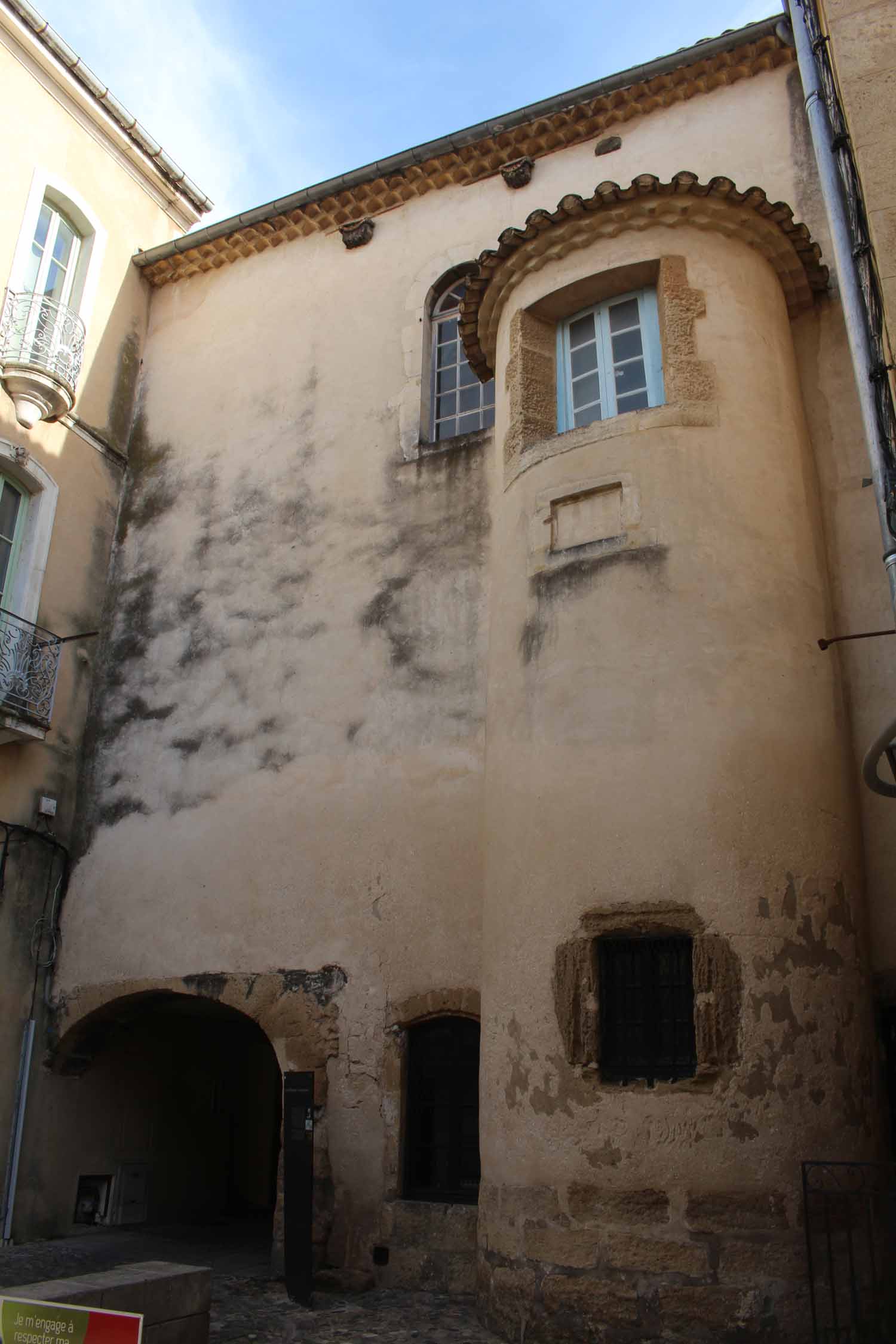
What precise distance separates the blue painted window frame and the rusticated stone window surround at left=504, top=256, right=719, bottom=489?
5 cm

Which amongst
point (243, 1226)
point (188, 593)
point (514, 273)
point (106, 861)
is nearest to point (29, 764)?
A: point (106, 861)

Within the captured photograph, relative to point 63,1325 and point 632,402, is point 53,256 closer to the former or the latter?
point 632,402

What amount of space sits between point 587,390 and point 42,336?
5.68m

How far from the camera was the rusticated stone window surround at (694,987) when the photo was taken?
5832mm

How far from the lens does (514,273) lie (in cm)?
851

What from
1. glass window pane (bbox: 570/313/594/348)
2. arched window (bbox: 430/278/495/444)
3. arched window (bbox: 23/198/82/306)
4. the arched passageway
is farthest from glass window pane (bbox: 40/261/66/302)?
the arched passageway

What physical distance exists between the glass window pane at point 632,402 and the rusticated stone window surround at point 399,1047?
4.11 m

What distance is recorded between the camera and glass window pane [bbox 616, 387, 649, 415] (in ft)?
25.4

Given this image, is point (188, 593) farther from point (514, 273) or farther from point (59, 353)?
point (514, 273)

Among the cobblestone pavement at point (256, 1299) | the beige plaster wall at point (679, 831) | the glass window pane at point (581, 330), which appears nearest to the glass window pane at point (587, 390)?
the glass window pane at point (581, 330)

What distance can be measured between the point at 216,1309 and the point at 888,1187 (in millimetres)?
3995

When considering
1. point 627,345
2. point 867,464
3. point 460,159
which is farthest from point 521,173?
point 867,464

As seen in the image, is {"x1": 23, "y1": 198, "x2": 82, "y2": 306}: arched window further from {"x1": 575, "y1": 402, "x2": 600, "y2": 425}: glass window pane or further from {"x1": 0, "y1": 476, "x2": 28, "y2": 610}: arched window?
{"x1": 575, "y1": 402, "x2": 600, "y2": 425}: glass window pane

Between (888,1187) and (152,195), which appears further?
(152,195)
